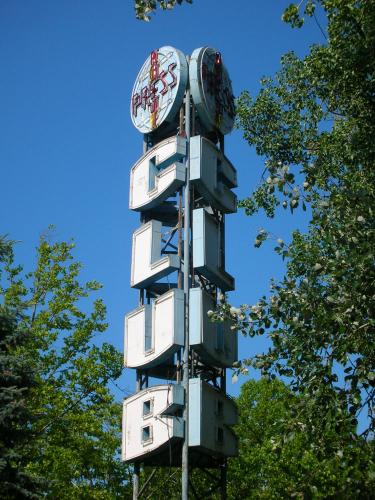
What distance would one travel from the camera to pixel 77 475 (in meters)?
28.0

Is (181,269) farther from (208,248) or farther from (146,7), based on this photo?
(146,7)

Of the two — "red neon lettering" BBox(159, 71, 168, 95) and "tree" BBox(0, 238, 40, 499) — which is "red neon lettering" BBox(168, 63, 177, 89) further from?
"tree" BBox(0, 238, 40, 499)

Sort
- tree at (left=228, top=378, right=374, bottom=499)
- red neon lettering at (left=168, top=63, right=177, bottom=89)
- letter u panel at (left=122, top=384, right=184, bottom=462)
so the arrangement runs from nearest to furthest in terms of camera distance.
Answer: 1. letter u panel at (left=122, top=384, right=184, bottom=462)
2. red neon lettering at (left=168, top=63, right=177, bottom=89)
3. tree at (left=228, top=378, right=374, bottom=499)

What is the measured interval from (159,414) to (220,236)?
6676 mm

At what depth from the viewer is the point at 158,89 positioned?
94.0 feet

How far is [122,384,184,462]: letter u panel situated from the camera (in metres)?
23.5

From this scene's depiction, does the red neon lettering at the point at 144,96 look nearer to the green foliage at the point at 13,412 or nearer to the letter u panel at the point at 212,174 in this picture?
the letter u panel at the point at 212,174

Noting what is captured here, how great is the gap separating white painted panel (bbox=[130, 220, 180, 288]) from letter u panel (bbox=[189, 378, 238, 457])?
3.80 m

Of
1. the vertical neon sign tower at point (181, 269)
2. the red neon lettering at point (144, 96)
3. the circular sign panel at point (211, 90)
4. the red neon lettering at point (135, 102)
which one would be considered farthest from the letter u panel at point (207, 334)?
the red neon lettering at point (135, 102)

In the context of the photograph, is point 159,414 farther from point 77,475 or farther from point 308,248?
point 308,248

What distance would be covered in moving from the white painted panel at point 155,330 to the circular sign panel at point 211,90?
271 inches

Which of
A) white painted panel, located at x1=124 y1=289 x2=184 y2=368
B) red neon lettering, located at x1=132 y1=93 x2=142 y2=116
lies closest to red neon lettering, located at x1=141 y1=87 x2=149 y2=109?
red neon lettering, located at x1=132 y1=93 x2=142 y2=116

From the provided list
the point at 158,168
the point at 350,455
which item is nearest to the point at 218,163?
the point at 158,168

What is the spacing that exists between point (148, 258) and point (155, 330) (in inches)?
101
